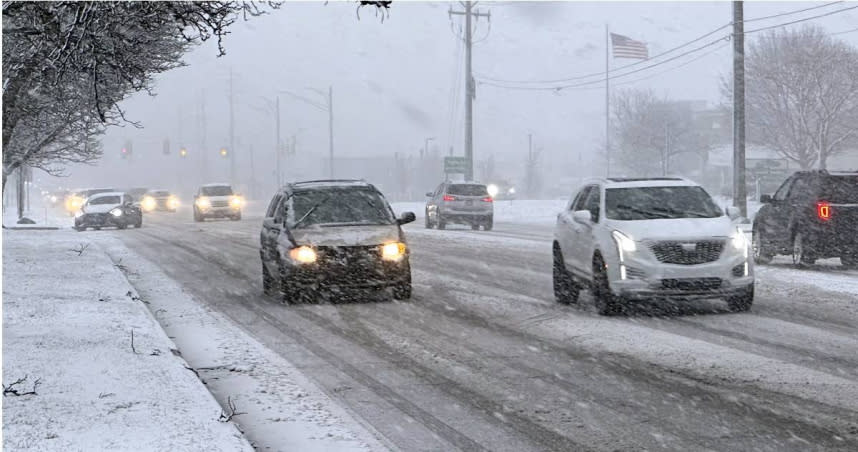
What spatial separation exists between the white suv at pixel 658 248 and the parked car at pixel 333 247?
247 cm

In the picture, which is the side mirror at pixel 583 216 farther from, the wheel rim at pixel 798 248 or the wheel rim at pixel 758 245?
the wheel rim at pixel 758 245

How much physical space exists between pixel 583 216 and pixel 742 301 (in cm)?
219

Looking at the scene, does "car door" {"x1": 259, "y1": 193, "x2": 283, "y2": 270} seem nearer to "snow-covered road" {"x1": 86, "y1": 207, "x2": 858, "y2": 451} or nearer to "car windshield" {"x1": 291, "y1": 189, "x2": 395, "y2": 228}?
"car windshield" {"x1": 291, "y1": 189, "x2": 395, "y2": 228}

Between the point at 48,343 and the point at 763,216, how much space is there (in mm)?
14304

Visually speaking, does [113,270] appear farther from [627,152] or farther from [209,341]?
[627,152]

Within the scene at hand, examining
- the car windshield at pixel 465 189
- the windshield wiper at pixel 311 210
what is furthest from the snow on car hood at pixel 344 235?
the car windshield at pixel 465 189

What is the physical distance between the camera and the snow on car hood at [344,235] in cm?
1277

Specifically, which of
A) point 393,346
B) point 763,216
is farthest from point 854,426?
point 763,216

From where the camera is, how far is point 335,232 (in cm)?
1294

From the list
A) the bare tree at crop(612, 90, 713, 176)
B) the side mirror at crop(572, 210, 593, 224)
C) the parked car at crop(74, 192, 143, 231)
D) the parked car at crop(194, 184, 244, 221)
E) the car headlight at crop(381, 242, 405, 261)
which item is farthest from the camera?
the bare tree at crop(612, 90, 713, 176)

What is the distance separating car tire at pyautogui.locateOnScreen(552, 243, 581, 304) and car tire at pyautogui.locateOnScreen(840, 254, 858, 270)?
6.85 m

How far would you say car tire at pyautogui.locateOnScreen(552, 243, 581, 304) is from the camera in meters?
12.9

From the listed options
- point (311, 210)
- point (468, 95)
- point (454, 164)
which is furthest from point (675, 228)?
point (454, 164)

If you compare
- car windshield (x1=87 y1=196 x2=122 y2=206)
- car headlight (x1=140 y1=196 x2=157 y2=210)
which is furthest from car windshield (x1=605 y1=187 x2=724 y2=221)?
car headlight (x1=140 y1=196 x2=157 y2=210)
